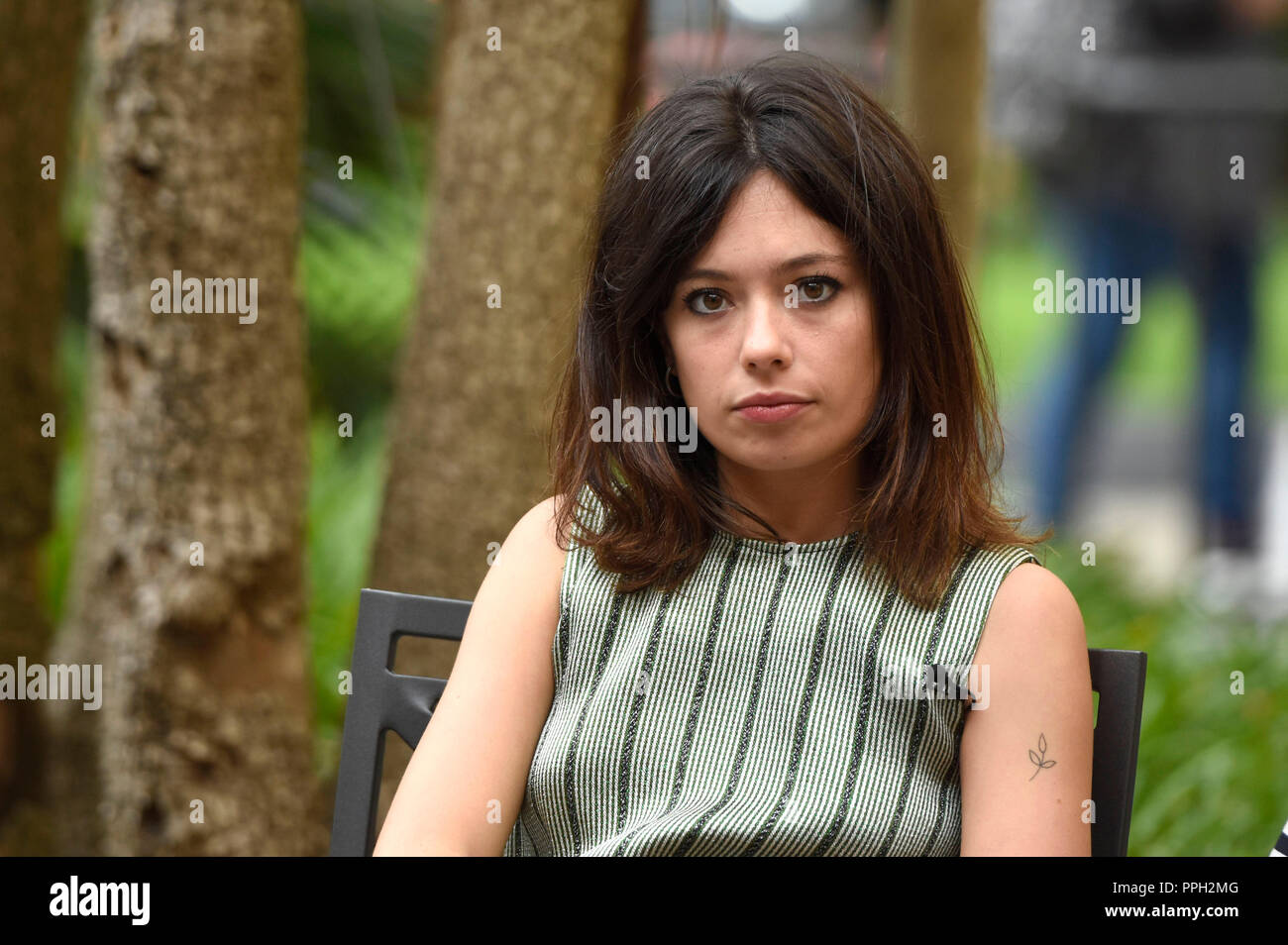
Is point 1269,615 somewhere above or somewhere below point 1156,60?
below

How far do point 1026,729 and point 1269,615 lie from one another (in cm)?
361

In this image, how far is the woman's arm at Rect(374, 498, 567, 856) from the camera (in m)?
1.69

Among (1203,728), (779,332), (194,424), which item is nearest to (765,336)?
(779,332)

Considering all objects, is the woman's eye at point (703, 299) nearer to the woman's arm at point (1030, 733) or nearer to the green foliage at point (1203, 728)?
the woman's arm at point (1030, 733)

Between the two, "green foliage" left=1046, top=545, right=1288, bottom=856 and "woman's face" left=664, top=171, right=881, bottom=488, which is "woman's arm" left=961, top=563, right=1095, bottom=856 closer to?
"woman's face" left=664, top=171, right=881, bottom=488

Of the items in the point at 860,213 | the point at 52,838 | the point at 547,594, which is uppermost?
the point at 860,213

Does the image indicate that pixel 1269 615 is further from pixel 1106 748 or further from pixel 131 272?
pixel 131 272

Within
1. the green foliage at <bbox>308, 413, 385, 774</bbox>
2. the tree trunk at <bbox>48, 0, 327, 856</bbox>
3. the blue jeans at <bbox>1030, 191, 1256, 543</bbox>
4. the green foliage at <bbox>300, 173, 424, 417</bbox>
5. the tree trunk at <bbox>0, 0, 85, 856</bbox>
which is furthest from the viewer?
the blue jeans at <bbox>1030, 191, 1256, 543</bbox>

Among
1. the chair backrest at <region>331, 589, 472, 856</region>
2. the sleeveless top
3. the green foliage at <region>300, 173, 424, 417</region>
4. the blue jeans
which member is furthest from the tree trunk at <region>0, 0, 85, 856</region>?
the blue jeans

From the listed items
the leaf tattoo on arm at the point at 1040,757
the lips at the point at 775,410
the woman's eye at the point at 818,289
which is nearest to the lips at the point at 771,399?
the lips at the point at 775,410

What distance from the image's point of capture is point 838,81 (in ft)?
5.81

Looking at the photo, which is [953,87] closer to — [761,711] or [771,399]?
[771,399]

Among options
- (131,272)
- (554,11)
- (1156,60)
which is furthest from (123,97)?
(1156,60)

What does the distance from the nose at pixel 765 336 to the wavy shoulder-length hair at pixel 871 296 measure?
11cm
